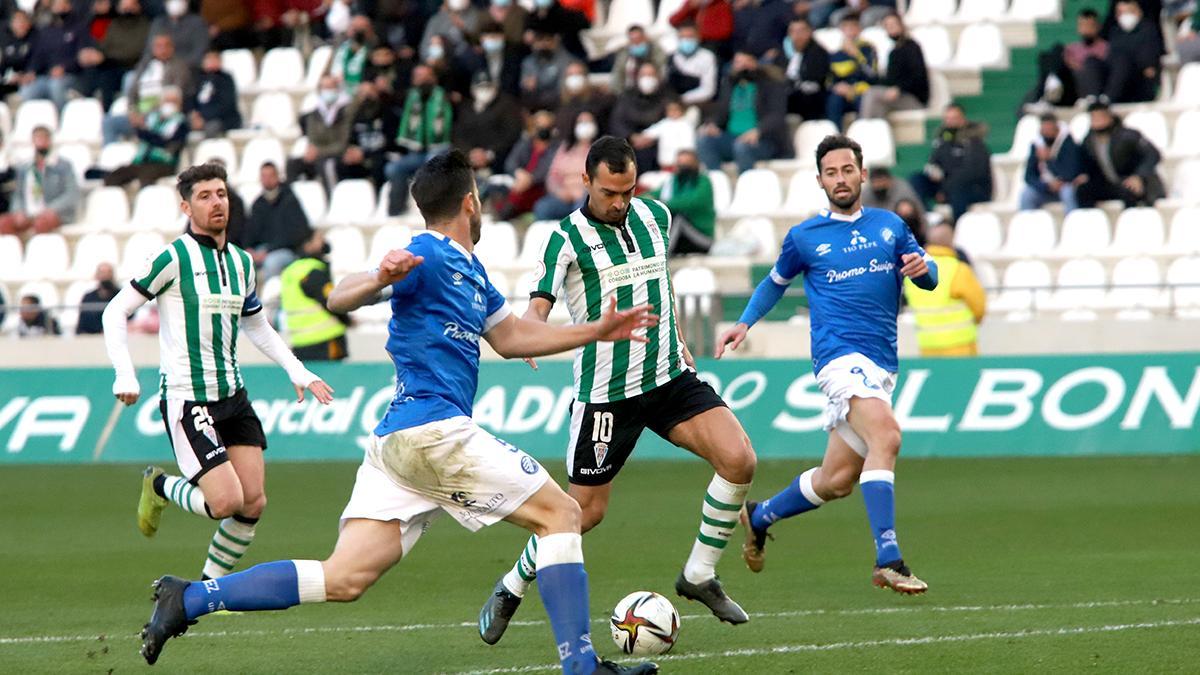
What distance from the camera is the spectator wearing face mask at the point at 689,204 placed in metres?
20.3

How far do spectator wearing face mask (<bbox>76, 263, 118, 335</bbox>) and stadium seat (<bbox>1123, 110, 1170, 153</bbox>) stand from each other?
38.0 ft

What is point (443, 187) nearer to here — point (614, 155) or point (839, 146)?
point (614, 155)

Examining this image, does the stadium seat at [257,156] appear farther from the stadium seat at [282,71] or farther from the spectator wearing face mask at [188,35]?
the spectator wearing face mask at [188,35]

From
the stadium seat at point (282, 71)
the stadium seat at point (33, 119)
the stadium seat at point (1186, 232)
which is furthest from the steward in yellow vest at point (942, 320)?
the stadium seat at point (33, 119)

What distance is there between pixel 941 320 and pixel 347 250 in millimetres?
8366

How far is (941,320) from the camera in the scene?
17.4 meters

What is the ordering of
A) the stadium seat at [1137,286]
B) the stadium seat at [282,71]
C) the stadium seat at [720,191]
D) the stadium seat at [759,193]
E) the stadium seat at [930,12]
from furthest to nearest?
the stadium seat at [282,71], the stadium seat at [930,12], the stadium seat at [720,191], the stadium seat at [759,193], the stadium seat at [1137,286]

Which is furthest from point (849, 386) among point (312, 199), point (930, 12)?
point (312, 199)

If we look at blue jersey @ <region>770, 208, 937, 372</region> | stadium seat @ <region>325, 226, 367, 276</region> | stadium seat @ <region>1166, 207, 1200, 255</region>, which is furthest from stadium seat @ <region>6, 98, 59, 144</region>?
blue jersey @ <region>770, 208, 937, 372</region>

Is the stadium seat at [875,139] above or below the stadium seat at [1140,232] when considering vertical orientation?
above

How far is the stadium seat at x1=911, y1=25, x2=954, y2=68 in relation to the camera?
74.5 ft

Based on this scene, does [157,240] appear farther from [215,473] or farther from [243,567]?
[215,473]

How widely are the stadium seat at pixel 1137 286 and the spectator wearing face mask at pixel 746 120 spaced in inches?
169

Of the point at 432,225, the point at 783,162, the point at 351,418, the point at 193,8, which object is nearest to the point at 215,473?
the point at 432,225
